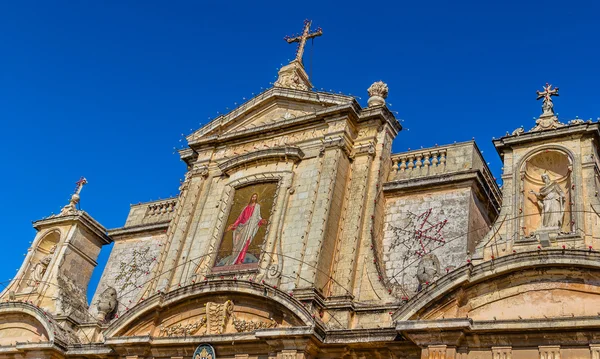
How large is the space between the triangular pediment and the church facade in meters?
0.05

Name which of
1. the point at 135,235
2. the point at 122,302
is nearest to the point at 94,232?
the point at 135,235

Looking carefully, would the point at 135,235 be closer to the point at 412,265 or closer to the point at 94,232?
the point at 94,232

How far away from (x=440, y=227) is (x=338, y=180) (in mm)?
2326

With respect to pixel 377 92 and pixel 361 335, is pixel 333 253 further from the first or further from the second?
pixel 377 92

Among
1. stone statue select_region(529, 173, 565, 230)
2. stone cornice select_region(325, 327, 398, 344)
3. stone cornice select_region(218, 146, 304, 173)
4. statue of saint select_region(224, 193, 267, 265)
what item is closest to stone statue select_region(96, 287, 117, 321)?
statue of saint select_region(224, 193, 267, 265)

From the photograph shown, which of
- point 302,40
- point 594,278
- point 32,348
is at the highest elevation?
point 302,40

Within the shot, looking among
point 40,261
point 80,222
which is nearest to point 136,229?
point 80,222

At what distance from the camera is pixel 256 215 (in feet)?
50.2

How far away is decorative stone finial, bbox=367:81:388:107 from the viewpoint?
1580cm

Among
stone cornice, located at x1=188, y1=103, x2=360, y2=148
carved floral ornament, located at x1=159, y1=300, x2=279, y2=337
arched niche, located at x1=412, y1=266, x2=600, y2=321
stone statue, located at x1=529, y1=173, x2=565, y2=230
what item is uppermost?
stone cornice, located at x1=188, y1=103, x2=360, y2=148

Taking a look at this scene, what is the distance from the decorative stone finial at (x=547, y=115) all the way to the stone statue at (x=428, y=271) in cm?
317

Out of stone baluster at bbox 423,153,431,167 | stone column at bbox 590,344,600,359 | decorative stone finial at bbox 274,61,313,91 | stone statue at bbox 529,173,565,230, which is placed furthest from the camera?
decorative stone finial at bbox 274,61,313,91

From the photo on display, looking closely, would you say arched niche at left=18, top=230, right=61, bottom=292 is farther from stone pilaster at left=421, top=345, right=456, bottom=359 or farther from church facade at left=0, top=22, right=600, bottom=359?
stone pilaster at left=421, top=345, right=456, bottom=359

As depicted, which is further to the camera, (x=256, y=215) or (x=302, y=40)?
(x=302, y=40)
